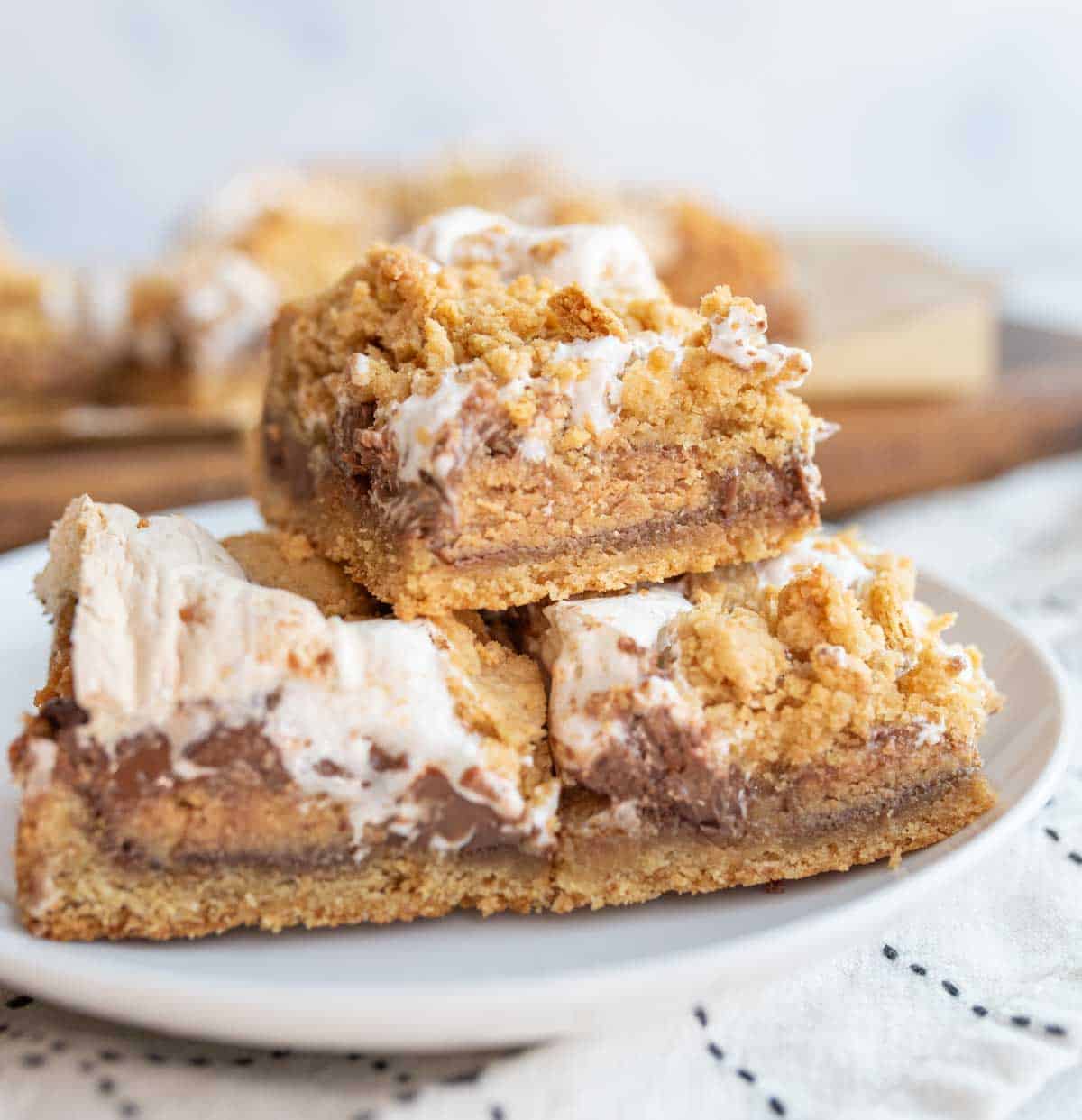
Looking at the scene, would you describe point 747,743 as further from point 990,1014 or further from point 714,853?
point 990,1014

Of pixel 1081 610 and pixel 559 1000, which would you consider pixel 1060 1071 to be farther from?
pixel 1081 610

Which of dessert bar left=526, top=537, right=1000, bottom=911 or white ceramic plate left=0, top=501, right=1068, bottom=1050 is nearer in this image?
white ceramic plate left=0, top=501, right=1068, bottom=1050

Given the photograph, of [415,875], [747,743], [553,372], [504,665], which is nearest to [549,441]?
[553,372]

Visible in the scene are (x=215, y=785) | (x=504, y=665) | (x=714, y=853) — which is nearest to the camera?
(x=215, y=785)

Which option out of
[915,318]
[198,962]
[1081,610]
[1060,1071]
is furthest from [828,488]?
[198,962]

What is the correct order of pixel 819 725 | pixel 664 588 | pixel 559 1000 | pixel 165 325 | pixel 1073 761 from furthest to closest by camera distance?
pixel 165 325, pixel 1073 761, pixel 664 588, pixel 819 725, pixel 559 1000

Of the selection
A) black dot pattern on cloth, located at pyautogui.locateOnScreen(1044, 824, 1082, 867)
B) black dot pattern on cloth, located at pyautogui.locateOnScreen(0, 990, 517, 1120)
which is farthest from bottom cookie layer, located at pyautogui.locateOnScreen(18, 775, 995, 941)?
black dot pattern on cloth, located at pyautogui.locateOnScreen(1044, 824, 1082, 867)

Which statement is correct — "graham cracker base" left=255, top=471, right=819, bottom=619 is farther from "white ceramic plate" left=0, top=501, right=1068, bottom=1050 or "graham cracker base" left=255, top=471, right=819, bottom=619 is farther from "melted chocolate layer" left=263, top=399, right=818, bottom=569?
"white ceramic plate" left=0, top=501, right=1068, bottom=1050
